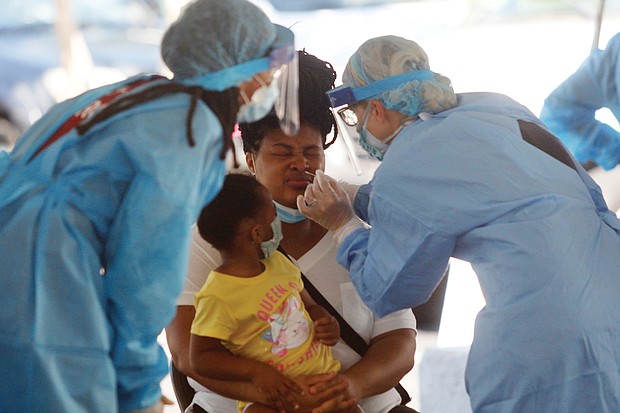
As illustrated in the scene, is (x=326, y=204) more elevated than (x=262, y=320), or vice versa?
(x=326, y=204)

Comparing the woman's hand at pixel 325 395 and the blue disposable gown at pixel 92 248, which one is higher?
the blue disposable gown at pixel 92 248

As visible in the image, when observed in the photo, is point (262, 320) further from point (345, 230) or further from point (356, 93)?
point (356, 93)

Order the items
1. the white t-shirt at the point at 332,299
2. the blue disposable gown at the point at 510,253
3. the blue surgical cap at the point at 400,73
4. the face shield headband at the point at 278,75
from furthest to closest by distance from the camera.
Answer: the white t-shirt at the point at 332,299, the blue surgical cap at the point at 400,73, the blue disposable gown at the point at 510,253, the face shield headband at the point at 278,75

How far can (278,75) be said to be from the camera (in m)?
1.67

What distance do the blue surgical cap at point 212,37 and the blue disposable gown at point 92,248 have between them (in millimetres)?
132

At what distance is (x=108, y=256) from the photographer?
1.44 metres

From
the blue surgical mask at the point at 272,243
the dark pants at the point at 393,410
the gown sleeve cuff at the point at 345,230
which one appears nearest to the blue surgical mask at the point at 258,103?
the blue surgical mask at the point at 272,243

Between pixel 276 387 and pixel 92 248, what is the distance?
70cm

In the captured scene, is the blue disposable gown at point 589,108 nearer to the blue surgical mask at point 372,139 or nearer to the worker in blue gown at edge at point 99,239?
the blue surgical mask at point 372,139

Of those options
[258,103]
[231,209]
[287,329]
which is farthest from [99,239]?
[287,329]

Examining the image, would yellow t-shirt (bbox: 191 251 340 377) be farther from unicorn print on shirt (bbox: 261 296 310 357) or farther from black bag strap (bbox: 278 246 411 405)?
black bag strap (bbox: 278 246 411 405)

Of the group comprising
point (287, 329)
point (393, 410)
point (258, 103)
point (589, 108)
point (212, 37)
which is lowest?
point (393, 410)

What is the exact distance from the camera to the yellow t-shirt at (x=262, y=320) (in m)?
1.94

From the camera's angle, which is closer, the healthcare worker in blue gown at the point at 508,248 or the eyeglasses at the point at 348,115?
the healthcare worker in blue gown at the point at 508,248
